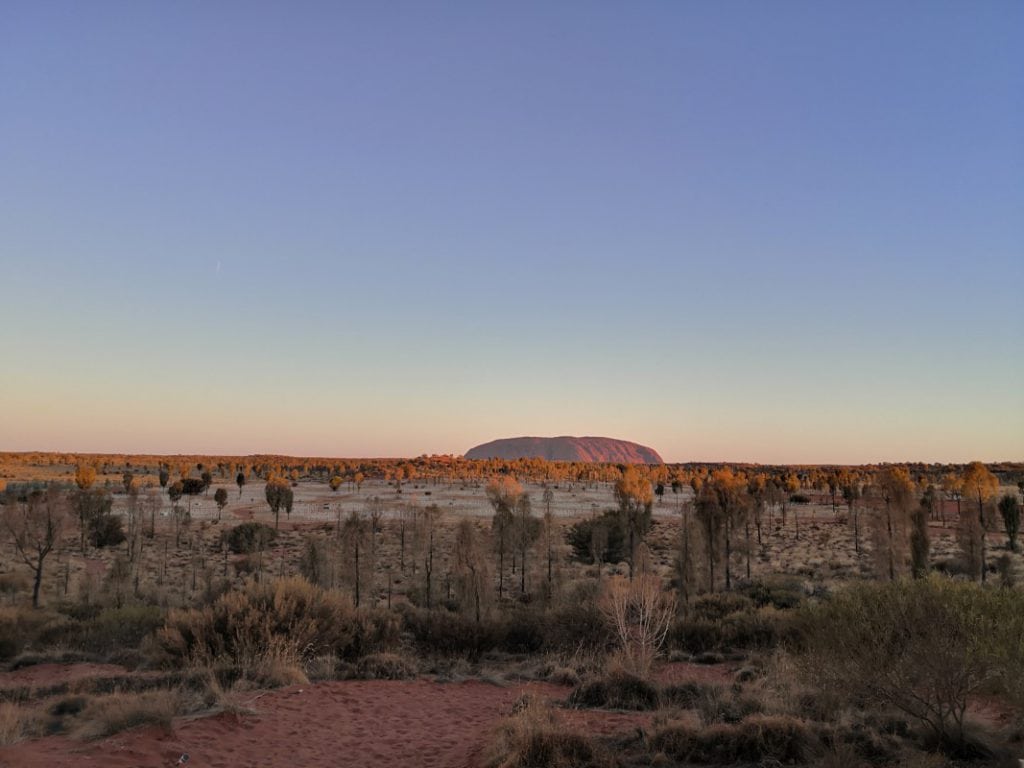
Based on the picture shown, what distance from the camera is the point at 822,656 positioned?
9414 millimetres

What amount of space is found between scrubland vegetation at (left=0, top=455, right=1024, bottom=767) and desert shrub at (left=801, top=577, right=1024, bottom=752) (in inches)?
1.1

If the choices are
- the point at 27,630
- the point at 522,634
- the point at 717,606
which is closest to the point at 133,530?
the point at 27,630

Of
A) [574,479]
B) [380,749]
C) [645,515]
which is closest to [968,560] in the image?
[645,515]

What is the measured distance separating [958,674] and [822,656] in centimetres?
173

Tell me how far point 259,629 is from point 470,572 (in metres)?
11.1

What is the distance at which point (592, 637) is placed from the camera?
63.8 feet

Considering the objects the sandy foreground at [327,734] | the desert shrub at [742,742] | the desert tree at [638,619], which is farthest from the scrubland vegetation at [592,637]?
the sandy foreground at [327,734]

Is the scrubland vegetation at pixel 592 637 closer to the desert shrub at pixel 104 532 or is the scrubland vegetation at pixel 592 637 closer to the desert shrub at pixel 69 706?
the desert shrub at pixel 69 706

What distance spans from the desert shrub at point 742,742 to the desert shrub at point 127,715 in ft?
22.0

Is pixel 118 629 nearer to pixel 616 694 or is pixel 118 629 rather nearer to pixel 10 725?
pixel 10 725

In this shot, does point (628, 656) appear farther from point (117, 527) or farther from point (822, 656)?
point (117, 527)

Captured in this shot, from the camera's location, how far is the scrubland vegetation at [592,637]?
27.5 ft

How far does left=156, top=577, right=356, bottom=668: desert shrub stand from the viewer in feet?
46.4

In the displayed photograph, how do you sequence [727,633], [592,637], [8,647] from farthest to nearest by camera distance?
[727,633]
[592,637]
[8,647]
